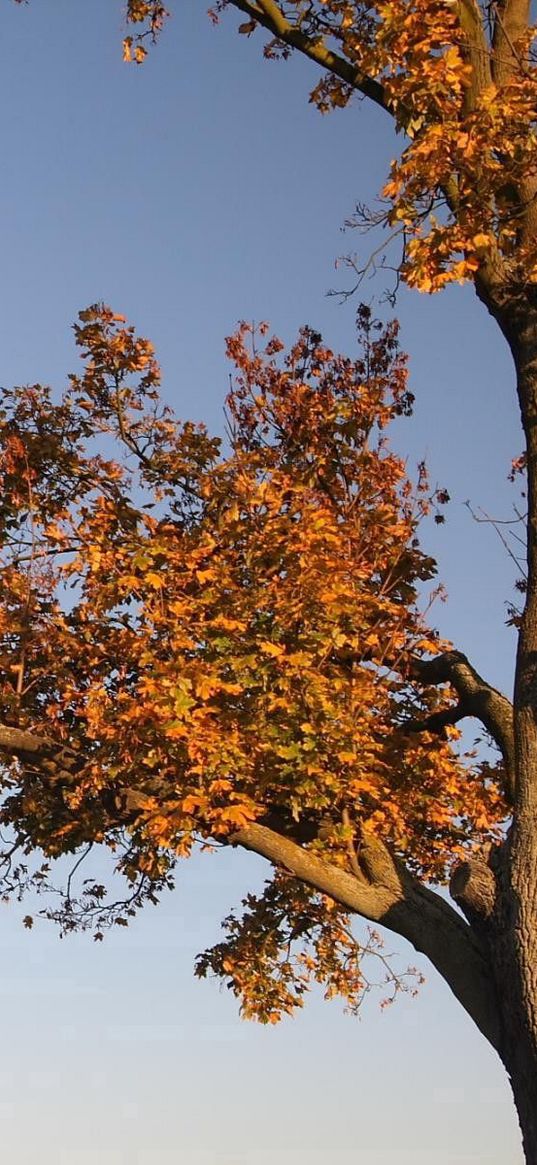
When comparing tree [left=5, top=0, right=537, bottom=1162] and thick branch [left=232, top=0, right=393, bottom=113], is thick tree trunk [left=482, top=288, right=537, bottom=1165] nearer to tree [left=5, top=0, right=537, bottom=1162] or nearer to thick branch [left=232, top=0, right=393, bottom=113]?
tree [left=5, top=0, right=537, bottom=1162]

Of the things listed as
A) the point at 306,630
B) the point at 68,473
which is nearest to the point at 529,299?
the point at 306,630

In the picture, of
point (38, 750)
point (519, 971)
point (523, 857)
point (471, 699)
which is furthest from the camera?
point (471, 699)

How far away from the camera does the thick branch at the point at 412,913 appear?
13.8m

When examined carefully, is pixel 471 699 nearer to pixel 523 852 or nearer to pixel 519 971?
pixel 523 852

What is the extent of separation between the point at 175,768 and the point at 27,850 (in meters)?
4.49

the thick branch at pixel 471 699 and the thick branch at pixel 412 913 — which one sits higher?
the thick branch at pixel 471 699

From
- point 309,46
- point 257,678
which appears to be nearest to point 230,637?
point 257,678

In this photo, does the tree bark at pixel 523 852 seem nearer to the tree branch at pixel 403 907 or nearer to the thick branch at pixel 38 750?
the tree branch at pixel 403 907

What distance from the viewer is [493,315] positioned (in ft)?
49.3

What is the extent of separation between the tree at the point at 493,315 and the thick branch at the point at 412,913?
Result: 15mm

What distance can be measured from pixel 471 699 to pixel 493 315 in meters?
4.52

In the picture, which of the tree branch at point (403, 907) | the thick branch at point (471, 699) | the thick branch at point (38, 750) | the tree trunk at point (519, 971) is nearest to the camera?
the tree trunk at point (519, 971)

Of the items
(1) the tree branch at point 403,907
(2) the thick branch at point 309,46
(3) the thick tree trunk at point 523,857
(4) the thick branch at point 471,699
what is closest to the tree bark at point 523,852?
(3) the thick tree trunk at point 523,857

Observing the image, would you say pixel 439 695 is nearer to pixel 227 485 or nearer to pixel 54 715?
pixel 227 485
